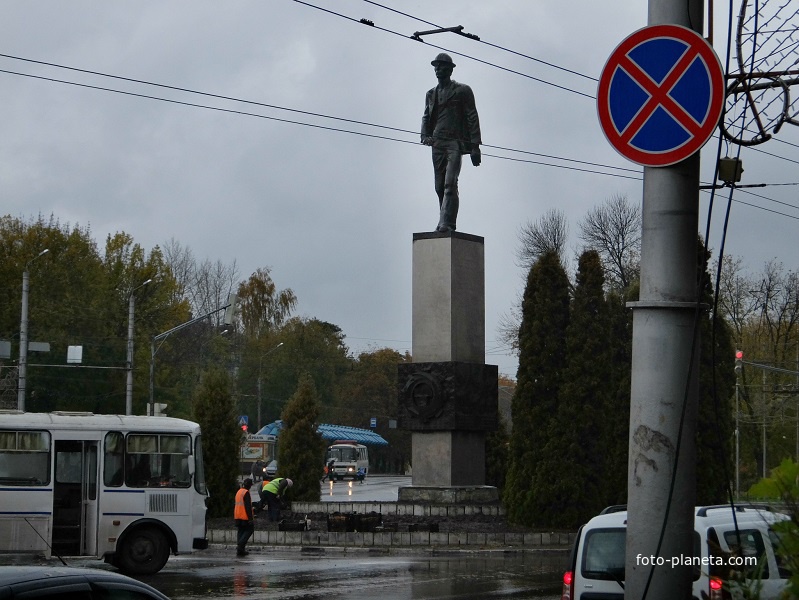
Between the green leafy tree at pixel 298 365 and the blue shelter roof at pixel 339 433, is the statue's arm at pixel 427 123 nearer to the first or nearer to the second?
the blue shelter roof at pixel 339 433

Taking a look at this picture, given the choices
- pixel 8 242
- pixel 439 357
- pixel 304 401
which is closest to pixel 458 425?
pixel 439 357

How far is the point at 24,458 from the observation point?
20.2m

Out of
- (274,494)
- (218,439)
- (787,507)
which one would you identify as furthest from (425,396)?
(787,507)

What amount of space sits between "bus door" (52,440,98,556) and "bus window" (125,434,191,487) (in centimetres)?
67

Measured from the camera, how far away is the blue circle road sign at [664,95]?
485cm

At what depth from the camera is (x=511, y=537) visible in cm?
2475

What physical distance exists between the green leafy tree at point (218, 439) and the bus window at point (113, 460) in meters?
10.7

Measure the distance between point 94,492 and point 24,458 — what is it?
1.30 m

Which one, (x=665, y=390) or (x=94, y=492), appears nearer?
(x=665, y=390)

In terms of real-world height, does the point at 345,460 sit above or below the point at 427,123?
below

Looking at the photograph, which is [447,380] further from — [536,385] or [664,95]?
[664,95]

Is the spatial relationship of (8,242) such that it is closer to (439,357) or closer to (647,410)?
(439,357)

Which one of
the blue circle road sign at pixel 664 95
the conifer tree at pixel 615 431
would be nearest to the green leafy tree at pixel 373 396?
the conifer tree at pixel 615 431

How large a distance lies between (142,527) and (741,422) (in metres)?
41.5
